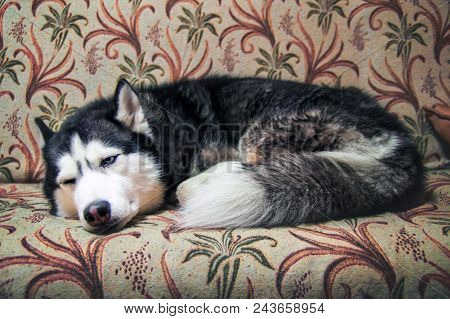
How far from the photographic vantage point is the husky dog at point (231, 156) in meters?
1.35

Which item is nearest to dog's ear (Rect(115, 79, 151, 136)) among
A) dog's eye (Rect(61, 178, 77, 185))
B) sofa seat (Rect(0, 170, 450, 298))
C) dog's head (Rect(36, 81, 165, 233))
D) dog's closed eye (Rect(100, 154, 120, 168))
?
dog's head (Rect(36, 81, 165, 233))

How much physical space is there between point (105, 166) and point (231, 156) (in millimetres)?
684

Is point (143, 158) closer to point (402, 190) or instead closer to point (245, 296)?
point (245, 296)

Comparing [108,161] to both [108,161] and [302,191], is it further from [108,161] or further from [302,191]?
[302,191]

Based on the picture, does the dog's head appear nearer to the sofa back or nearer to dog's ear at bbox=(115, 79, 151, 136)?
dog's ear at bbox=(115, 79, 151, 136)

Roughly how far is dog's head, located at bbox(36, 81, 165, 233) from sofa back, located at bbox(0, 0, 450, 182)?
1.46 ft

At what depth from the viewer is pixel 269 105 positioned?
1920 mm

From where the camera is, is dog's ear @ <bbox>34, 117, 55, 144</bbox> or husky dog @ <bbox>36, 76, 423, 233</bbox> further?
dog's ear @ <bbox>34, 117, 55, 144</bbox>

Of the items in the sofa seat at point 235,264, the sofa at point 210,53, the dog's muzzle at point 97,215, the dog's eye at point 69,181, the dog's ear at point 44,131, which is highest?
the sofa at point 210,53

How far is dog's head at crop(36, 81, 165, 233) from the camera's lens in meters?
1.37

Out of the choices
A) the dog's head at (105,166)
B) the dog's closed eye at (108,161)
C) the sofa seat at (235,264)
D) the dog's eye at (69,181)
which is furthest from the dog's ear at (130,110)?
the sofa seat at (235,264)

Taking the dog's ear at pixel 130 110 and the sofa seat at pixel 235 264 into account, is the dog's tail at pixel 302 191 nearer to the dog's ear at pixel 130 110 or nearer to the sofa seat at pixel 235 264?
the sofa seat at pixel 235 264
